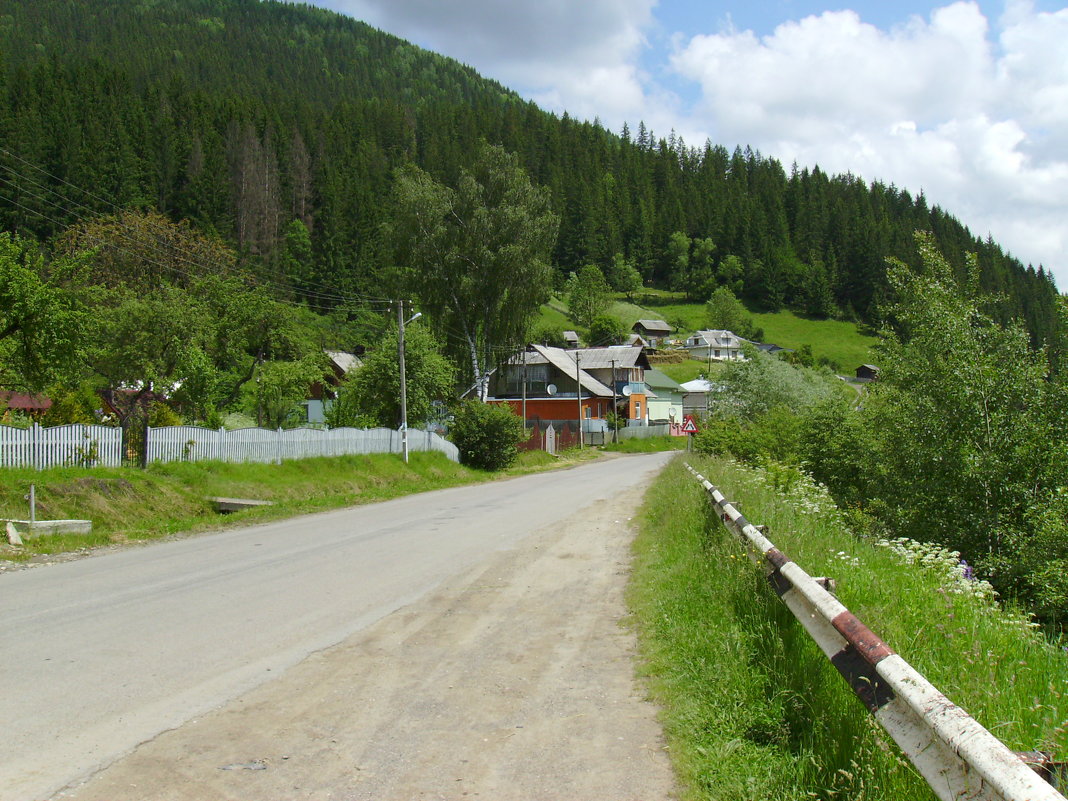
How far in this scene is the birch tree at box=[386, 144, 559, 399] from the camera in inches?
1726

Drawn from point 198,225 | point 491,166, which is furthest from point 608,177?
point 491,166

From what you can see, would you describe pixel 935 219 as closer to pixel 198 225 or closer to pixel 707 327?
pixel 707 327

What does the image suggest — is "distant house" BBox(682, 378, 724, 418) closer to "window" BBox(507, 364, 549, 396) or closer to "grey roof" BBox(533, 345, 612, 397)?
"grey roof" BBox(533, 345, 612, 397)

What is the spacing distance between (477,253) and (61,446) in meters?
28.5

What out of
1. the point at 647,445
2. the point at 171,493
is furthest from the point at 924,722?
the point at 647,445

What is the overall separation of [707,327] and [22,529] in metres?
124

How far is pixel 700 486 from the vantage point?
14.8 metres

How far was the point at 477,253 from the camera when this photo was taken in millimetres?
43875

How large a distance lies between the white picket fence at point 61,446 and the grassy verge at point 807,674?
47.3 feet

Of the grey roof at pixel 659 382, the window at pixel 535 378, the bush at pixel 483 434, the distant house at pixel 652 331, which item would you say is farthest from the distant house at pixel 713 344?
the bush at pixel 483 434

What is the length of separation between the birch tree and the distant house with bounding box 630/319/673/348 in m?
78.6


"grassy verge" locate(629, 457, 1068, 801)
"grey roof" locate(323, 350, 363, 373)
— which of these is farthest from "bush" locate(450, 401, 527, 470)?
"grassy verge" locate(629, 457, 1068, 801)

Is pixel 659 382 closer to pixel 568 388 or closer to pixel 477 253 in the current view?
pixel 568 388

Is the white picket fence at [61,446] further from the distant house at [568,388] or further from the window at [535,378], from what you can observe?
the window at [535,378]
